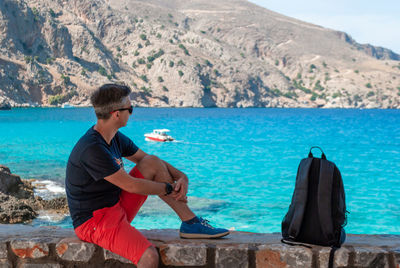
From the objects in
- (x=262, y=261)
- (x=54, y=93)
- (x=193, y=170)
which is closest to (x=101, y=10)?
(x=54, y=93)

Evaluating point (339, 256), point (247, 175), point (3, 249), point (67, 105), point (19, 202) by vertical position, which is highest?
point (339, 256)

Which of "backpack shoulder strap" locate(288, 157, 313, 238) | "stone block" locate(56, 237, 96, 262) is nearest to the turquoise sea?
"stone block" locate(56, 237, 96, 262)

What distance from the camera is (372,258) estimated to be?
3.54 meters

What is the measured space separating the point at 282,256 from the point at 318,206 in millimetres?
498

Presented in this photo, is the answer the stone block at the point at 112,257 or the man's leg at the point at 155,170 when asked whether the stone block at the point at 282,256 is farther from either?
the stone block at the point at 112,257

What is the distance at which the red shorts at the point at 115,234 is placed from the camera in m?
3.38

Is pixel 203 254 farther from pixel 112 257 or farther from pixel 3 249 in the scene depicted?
pixel 3 249

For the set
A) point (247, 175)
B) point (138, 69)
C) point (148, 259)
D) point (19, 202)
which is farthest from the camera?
point (138, 69)

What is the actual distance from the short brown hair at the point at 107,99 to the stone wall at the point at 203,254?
3.61 feet

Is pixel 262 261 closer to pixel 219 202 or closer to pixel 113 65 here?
pixel 219 202

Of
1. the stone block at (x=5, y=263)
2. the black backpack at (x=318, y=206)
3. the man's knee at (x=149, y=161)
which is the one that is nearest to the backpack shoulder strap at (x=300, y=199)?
the black backpack at (x=318, y=206)

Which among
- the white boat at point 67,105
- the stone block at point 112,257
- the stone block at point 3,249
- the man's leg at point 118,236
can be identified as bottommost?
the white boat at point 67,105

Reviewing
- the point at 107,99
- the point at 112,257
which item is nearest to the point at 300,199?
the point at 112,257

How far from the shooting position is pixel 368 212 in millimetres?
16594
